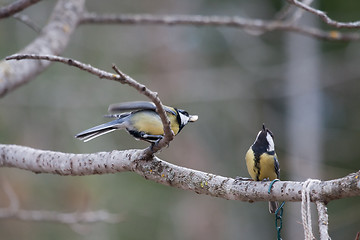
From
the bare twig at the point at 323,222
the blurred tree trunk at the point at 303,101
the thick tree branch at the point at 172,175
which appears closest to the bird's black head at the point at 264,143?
the thick tree branch at the point at 172,175

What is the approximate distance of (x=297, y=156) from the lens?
25.5ft

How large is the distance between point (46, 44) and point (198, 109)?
20.3 ft

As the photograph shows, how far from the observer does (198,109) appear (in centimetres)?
923

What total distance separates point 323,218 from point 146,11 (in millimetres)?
8253

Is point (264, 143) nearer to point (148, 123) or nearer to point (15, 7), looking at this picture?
point (148, 123)

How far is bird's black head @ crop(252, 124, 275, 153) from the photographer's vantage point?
252cm

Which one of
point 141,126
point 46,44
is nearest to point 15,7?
point 46,44

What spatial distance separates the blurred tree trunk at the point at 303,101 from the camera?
7910mm

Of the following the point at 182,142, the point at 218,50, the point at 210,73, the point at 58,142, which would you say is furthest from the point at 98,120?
the point at 218,50

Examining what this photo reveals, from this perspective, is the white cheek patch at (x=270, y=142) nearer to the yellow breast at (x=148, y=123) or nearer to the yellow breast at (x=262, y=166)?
the yellow breast at (x=262, y=166)

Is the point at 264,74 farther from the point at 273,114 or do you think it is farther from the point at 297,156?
the point at 297,156

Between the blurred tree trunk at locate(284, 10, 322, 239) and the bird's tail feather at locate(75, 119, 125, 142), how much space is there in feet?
17.7

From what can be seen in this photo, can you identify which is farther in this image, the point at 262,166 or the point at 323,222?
the point at 262,166

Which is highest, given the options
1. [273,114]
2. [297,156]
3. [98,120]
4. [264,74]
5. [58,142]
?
[264,74]
